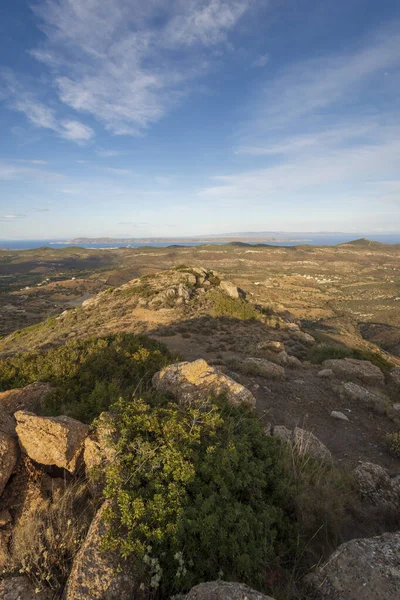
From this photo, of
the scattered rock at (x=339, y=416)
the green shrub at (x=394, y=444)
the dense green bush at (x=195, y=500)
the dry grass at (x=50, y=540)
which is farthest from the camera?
→ the scattered rock at (x=339, y=416)

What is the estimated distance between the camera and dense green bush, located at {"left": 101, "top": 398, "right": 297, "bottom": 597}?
298cm

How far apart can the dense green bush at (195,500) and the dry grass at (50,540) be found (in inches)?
18.5

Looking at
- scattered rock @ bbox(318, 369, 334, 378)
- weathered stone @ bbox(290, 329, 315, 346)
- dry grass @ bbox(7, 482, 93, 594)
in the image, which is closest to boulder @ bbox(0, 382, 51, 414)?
dry grass @ bbox(7, 482, 93, 594)

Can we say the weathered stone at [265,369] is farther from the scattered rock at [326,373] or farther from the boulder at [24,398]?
the boulder at [24,398]

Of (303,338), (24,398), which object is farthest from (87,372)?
(303,338)

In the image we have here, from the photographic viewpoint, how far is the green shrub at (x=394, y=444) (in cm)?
788

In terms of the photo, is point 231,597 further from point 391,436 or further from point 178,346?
point 178,346

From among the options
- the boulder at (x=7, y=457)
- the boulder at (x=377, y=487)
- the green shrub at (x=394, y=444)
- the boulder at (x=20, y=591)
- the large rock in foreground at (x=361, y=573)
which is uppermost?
the boulder at (x=7, y=457)

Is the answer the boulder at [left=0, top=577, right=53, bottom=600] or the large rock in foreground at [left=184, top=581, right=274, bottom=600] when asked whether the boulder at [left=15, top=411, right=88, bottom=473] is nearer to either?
the boulder at [left=0, top=577, right=53, bottom=600]

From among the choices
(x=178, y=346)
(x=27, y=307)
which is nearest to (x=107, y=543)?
(x=178, y=346)

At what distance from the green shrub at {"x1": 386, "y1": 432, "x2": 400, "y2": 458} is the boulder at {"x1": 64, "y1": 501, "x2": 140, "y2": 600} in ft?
26.4

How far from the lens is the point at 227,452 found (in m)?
4.04

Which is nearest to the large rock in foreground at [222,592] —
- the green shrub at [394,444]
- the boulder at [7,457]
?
the boulder at [7,457]

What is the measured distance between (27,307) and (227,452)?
67217 mm
